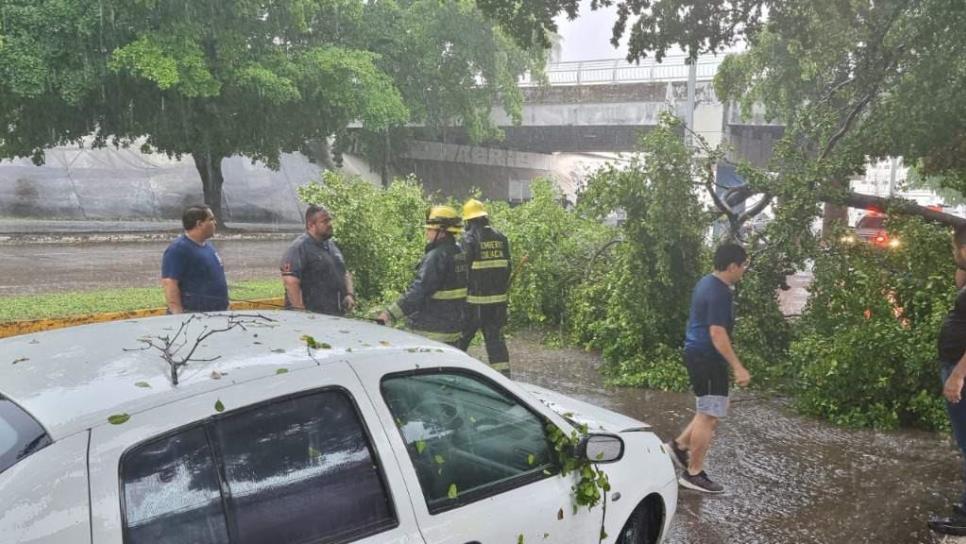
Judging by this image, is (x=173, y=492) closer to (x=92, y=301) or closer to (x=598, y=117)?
(x=92, y=301)

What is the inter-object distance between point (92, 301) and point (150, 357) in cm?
888

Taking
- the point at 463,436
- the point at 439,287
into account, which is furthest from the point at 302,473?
the point at 439,287

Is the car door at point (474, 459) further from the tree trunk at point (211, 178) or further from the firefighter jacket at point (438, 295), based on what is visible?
the tree trunk at point (211, 178)

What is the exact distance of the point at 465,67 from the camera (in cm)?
2981

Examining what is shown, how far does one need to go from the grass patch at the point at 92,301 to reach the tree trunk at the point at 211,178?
45.3 feet

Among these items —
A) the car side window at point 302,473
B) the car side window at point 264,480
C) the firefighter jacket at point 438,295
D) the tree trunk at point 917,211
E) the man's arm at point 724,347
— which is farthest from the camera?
the tree trunk at point 917,211

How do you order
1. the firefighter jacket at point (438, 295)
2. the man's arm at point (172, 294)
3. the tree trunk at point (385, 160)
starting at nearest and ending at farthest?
the man's arm at point (172, 294) < the firefighter jacket at point (438, 295) < the tree trunk at point (385, 160)

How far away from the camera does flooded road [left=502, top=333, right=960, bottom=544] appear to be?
4.33 metres

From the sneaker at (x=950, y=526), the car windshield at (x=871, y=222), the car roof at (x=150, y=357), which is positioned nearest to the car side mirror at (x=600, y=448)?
the car roof at (x=150, y=357)

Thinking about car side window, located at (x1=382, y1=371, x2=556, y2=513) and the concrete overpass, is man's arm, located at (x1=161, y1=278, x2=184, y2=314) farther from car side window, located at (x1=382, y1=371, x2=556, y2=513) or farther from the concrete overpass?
the concrete overpass

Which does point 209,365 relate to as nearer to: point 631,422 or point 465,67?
point 631,422

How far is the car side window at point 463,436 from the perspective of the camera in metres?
2.44

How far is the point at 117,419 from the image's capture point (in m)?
1.86

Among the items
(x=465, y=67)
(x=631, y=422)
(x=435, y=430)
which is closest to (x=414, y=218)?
(x=631, y=422)
